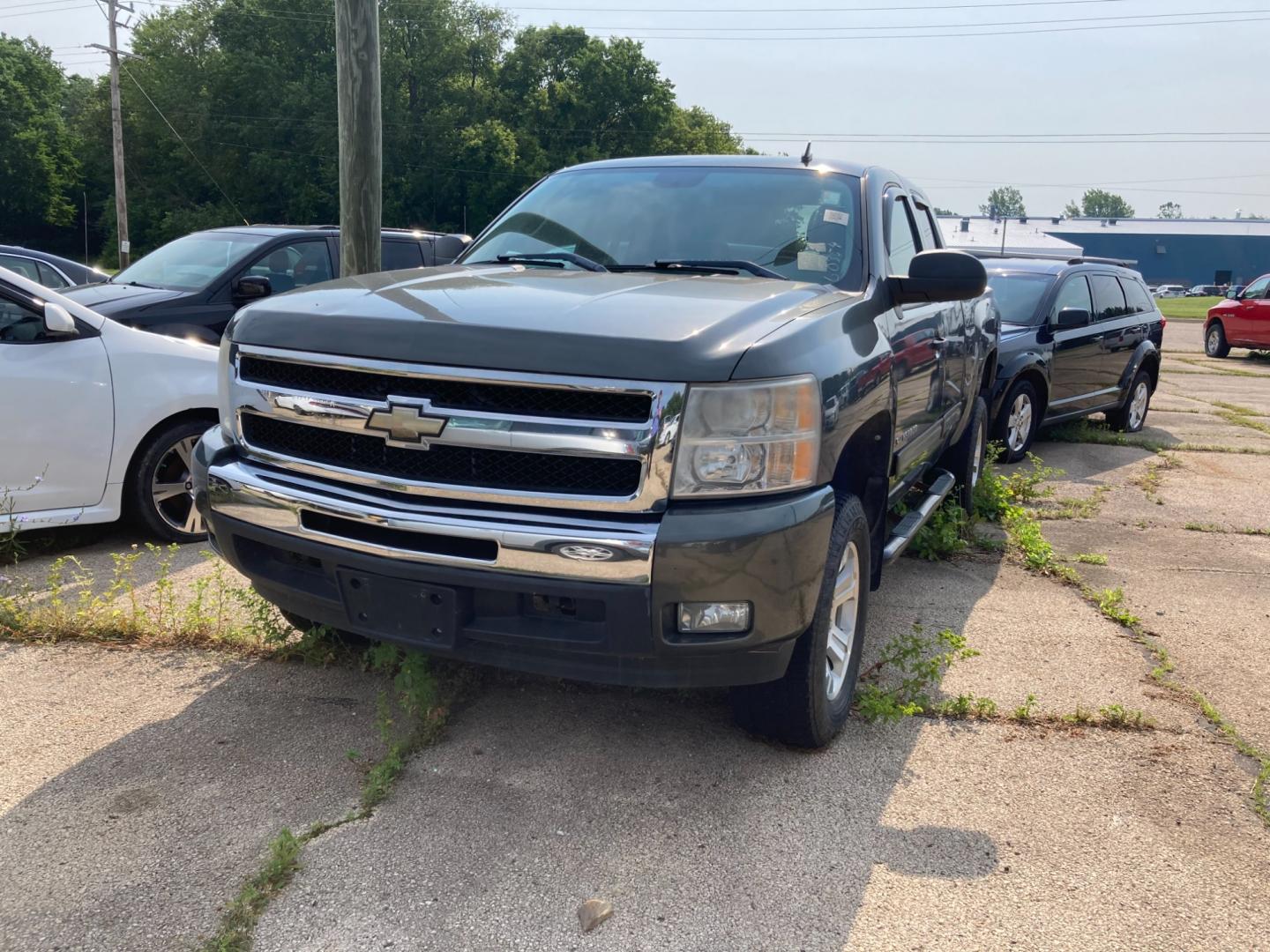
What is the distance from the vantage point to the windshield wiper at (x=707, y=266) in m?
3.75

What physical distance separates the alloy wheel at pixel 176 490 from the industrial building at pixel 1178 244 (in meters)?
83.0

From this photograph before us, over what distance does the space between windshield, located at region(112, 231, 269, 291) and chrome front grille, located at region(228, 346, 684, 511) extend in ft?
18.6

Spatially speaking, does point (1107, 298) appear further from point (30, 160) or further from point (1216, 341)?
point (30, 160)

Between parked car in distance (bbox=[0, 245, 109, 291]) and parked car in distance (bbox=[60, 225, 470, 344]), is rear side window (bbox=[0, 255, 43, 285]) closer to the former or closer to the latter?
parked car in distance (bbox=[0, 245, 109, 291])

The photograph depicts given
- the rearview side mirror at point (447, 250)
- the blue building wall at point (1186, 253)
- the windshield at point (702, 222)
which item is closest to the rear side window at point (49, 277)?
the rearview side mirror at point (447, 250)

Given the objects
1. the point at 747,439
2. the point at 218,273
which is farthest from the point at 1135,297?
the point at 747,439

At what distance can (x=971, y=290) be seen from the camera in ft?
12.4

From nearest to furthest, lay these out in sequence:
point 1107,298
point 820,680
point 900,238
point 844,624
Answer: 1. point 820,680
2. point 844,624
3. point 900,238
4. point 1107,298

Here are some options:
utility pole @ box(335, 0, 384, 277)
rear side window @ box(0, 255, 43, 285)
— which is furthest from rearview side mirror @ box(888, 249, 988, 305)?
rear side window @ box(0, 255, 43, 285)

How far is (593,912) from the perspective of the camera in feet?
8.16

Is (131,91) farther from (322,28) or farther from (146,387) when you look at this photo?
(146,387)

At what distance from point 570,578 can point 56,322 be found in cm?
357

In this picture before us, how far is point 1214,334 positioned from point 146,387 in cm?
2287

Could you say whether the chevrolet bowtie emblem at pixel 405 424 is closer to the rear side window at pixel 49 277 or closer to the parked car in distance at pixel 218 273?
the parked car in distance at pixel 218 273
